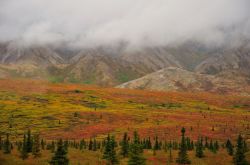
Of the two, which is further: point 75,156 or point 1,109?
point 1,109

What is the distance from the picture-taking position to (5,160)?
56.2 meters

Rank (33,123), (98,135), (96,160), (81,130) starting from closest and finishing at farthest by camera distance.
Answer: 1. (96,160)
2. (98,135)
3. (81,130)
4. (33,123)

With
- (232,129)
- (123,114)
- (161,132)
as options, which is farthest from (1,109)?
(232,129)

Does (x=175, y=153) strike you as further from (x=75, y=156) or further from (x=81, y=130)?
(x=81, y=130)

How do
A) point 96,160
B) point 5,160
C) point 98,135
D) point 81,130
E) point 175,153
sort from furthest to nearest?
1. point 81,130
2. point 98,135
3. point 175,153
4. point 96,160
5. point 5,160

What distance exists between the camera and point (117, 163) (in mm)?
56594

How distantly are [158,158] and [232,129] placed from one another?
64.9 metres

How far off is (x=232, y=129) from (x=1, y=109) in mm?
94086

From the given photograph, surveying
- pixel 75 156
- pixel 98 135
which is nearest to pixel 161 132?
pixel 98 135

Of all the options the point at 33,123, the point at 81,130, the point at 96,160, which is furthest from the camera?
the point at 33,123

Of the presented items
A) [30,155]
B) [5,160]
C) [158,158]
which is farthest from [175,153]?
[5,160]

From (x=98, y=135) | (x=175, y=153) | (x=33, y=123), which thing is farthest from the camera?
(x=33, y=123)

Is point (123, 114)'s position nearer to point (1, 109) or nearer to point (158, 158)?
point (1, 109)

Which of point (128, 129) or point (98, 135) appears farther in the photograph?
point (128, 129)
